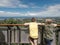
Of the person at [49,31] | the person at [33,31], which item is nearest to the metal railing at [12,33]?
the person at [33,31]

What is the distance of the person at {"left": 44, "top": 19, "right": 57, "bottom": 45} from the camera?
6.36 metres

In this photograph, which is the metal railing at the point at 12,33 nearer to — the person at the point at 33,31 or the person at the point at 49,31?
the person at the point at 33,31

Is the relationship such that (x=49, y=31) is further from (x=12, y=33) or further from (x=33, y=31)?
(x=12, y=33)

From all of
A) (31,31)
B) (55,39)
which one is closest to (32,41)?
(31,31)

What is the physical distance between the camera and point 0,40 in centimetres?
701

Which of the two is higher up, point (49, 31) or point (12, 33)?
point (49, 31)

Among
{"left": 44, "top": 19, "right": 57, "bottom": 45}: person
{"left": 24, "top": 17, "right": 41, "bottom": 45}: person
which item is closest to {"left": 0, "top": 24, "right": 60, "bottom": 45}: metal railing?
{"left": 24, "top": 17, "right": 41, "bottom": 45}: person

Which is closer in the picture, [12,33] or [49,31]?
[49,31]

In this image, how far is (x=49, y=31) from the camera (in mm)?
6379

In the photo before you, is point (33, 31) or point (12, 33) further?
point (12, 33)

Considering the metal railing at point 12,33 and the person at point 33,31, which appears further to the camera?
the metal railing at point 12,33

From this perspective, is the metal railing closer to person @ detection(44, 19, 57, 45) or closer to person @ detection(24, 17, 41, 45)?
person @ detection(24, 17, 41, 45)

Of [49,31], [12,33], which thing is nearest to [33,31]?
[49,31]

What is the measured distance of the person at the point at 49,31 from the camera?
636cm
